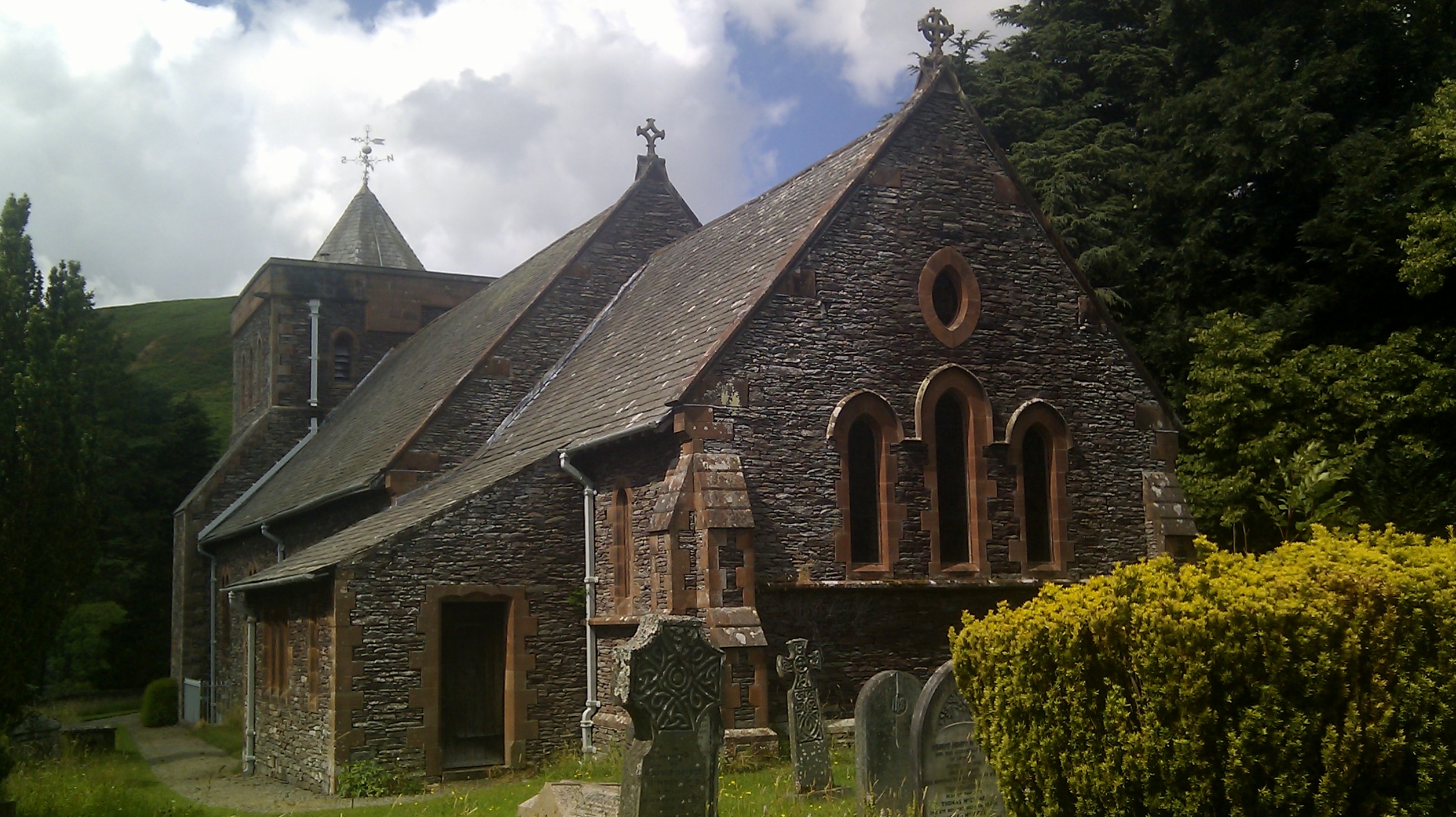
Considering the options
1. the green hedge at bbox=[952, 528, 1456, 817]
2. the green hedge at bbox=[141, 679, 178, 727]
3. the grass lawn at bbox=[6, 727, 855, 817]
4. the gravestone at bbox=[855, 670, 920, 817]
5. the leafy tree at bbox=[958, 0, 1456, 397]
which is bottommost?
the green hedge at bbox=[141, 679, 178, 727]

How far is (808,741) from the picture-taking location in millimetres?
12883

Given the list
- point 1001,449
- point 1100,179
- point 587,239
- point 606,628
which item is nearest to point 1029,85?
point 1100,179

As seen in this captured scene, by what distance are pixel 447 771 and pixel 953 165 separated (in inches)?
438

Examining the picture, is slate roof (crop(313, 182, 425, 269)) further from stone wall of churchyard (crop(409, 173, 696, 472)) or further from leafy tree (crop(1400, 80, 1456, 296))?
leafy tree (crop(1400, 80, 1456, 296))

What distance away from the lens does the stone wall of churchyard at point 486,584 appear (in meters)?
16.5

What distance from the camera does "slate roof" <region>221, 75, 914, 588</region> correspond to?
55.7 feet

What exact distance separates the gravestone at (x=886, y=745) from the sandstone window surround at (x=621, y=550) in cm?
650

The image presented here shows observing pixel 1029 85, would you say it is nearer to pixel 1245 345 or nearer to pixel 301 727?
pixel 1245 345

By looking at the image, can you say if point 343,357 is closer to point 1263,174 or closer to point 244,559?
point 244,559

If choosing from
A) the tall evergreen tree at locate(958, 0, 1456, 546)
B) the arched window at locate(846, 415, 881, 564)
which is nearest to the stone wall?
the arched window at locate(846, 415, 881, 564)

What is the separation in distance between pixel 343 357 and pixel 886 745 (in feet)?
86.6

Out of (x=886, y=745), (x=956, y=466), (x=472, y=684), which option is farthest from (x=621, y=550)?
(x=886, y=745)

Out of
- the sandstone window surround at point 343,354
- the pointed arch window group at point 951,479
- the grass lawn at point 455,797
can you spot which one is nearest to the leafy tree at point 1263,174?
the pointed arch window group at point 951,479

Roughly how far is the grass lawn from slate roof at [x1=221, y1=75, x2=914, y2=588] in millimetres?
3445
